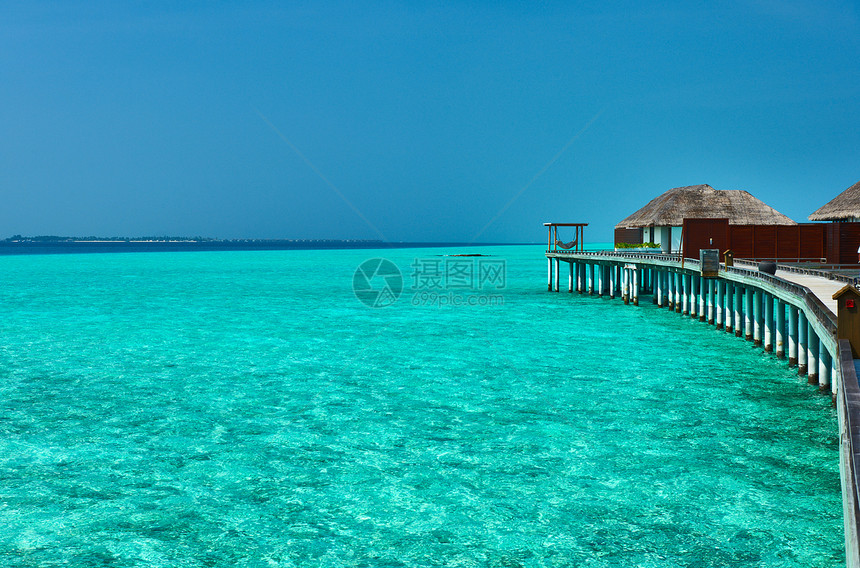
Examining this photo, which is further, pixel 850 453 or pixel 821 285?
pixel 821 285

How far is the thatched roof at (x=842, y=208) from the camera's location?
26.3 meters

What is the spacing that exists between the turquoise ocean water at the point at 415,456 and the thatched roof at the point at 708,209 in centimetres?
1817

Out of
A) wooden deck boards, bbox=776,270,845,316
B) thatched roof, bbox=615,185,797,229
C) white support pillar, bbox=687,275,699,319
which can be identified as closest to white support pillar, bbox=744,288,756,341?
wooden deck boards, bbox=776,270,845,316

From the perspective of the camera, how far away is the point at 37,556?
7465 mm

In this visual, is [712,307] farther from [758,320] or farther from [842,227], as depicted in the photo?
[842,227]

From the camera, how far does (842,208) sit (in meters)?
27.4

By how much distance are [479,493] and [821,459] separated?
194 inches

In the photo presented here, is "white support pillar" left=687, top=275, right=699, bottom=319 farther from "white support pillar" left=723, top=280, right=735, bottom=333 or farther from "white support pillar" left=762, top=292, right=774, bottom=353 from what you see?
"white support pillar" left=762, top=292, right=774, bottom=353

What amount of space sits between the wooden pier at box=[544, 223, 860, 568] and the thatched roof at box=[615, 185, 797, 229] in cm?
351

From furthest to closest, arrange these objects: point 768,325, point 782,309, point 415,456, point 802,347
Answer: point 768,325
point 782,309
point 802,347
point 415,456

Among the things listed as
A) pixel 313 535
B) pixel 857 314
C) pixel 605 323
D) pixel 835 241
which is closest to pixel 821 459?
pixel 857 314

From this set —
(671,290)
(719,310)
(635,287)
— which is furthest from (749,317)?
(635,287)

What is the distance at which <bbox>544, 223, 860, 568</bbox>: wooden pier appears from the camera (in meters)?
6.96

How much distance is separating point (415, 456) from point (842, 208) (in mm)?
23747
